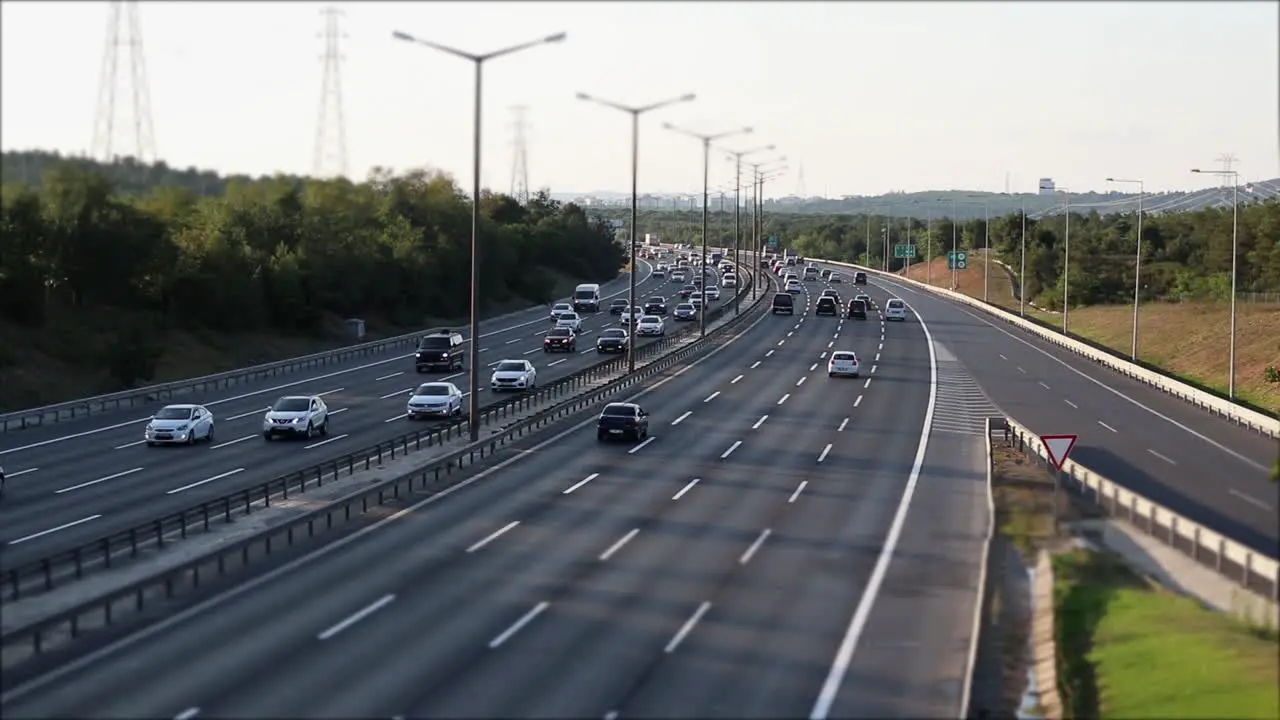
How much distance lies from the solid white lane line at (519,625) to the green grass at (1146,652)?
26.6 ft

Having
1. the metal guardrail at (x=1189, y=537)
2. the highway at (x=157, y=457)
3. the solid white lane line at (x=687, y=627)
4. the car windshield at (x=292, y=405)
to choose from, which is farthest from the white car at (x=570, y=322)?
the solid white lane line at (x=687, y=627)

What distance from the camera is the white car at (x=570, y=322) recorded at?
3524 inches

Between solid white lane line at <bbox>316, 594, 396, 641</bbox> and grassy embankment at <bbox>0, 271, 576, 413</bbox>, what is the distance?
37.5 meters

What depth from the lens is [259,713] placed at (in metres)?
18.8

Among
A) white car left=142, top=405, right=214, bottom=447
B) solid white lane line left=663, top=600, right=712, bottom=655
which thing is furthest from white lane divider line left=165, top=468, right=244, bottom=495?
solid white lane line left=663, top=600, right=712, bottom=655

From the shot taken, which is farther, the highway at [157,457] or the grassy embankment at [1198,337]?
the grassy embankment at [1198,337]

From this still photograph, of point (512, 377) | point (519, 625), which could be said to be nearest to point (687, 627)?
point (519, 625)

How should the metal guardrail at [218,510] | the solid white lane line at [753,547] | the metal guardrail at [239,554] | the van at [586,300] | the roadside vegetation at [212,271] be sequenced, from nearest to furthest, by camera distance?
the metal guardrail at [239,554] < the metal guardrail at [218,510] < the solid white lane line at [753,547] < the roadside vegetation at [212,271] < the van at [586,300]

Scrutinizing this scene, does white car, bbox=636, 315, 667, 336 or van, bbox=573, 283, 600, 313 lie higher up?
van, bbox=573, 283, 600, 313

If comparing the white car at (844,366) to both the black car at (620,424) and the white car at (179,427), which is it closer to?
the black car at (620,424)

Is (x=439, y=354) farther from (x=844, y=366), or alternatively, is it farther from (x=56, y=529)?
(x=56, y=529)

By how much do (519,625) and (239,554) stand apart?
7.59 meters

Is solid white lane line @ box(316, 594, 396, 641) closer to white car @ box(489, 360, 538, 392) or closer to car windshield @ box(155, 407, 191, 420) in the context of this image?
car windshield @ box(155, 407, 191, 420)

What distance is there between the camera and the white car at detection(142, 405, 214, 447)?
47156 millimetres
